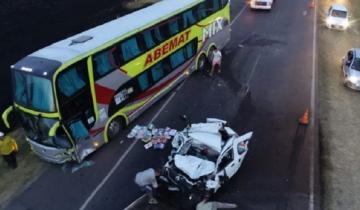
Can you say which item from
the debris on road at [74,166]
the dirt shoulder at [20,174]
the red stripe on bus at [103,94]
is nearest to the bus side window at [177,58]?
the red stripe on bus at [103,94]

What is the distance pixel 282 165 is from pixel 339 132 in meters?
3.94

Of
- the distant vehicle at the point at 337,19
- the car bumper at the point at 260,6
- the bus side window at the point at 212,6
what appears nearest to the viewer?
the bus side window at the point at 212,6

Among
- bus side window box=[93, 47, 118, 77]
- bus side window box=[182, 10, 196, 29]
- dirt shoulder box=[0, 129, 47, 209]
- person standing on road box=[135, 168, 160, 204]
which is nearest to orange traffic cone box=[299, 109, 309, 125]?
bus side window box=[182, 10, 196, 29]

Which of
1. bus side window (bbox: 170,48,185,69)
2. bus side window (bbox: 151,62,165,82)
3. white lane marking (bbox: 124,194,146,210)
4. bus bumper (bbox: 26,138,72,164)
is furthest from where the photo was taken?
bus side window (bbox: 170,48,185,69)

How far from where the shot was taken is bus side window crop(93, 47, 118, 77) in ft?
53.6

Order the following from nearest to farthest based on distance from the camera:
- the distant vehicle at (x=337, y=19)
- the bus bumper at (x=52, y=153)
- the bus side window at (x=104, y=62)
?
the bus bumper at (x=52, y=153) → the bus side window at (x=104, y=62) → the distant vehicle at (x=337, y=19)

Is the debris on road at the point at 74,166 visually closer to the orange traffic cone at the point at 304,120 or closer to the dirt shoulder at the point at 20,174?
the dirt shoulder at the point at 20,174

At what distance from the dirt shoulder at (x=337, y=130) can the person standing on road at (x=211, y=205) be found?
3.18 metres

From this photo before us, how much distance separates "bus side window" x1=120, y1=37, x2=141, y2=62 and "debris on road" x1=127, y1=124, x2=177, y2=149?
3120 mm

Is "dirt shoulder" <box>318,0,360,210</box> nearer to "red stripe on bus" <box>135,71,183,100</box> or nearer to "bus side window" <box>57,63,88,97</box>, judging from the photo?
"red stripe on bus" <box>135,71,183,100</box>

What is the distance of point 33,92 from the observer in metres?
15.1

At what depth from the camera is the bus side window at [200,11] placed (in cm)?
2233

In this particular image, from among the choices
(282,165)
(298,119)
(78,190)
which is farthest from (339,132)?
(78,190)

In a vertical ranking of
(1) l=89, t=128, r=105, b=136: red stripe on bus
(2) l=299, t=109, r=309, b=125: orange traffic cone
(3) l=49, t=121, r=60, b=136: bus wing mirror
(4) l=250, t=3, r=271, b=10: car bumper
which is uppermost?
(3) l=49, t=121, r=60, b=136: bus wing mirror
